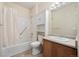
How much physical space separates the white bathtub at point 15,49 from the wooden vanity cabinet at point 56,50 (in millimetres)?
316

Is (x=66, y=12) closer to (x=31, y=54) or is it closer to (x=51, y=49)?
(x=51, y=49)

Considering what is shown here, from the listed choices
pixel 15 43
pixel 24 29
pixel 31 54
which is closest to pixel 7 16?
pixel 24 29

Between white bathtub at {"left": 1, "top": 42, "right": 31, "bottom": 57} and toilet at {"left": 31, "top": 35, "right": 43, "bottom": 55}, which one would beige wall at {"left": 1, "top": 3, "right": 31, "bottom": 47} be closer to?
white bathtub at {"left": 1, "top": 42, "right": 31, "bottom": 57}

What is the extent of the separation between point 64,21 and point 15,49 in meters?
1.03

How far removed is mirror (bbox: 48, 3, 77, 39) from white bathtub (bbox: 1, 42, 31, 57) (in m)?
0.49

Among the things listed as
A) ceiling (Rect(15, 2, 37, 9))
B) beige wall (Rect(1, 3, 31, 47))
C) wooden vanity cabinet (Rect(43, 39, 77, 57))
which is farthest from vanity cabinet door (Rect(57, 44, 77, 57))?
ceiling (Rect(15, 2, 37, 9))

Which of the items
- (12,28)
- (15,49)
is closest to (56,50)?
(15,49)

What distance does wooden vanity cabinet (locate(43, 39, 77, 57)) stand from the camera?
1082mm

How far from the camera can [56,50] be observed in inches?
52.1

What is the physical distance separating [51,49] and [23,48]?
525mm

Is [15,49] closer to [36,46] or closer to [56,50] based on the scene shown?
[36,46]

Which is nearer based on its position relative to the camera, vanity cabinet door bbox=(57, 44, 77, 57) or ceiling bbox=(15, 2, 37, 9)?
vanity cabinet door bbox=(57, 44, 77, 57)

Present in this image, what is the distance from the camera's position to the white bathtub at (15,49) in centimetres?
148

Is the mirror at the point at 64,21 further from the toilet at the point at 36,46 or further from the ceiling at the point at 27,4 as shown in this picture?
the ceiling at the point at 27,4
